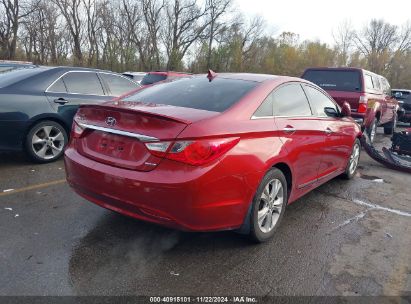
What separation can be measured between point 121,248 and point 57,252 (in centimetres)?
53

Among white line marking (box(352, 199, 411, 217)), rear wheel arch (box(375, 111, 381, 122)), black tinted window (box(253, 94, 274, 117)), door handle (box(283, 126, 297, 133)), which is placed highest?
black tinted window (box(253, 94, 274, 117))

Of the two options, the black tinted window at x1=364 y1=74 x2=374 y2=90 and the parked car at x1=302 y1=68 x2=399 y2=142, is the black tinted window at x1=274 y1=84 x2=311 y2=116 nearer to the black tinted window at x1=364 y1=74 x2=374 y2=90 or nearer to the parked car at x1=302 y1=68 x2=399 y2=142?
the parked car at x1=302 y1=68 x2=399 y2=142

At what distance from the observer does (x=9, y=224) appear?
3.59 metres

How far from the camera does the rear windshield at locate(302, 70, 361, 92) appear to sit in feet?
29.2

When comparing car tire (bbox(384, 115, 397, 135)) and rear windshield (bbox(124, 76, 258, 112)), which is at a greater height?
rear windshield (bbox(124, 76, 258, 112))

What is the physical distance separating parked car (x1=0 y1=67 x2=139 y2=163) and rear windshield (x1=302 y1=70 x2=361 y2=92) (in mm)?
5748

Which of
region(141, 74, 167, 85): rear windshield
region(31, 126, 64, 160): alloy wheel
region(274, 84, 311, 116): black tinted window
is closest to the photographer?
region(274, 84, 311, 116): black tinted window

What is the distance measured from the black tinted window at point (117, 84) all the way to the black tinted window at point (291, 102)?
12.7 feet

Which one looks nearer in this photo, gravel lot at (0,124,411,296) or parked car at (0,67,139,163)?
gravel lot at (0,124,411,296)

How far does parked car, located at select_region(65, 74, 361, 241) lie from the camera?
280 cm

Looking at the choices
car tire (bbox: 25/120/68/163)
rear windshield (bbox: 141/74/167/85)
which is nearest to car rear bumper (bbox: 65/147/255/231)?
car tire (bbox: 25/120/68/163)

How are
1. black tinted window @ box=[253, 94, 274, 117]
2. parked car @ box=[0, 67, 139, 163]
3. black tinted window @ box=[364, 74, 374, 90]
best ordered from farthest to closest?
black tinted window @ box=[364, 74, 374, 90] → parked car @ box=[0, 67, 139, 163] → black tinted window @ box=[253, 94, 274, 117]

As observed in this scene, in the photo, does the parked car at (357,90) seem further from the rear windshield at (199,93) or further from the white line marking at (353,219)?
the rear windshield at (199,93)

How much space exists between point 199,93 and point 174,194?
1.25m
